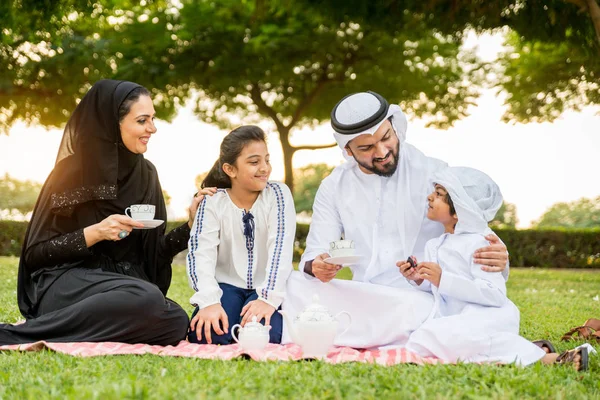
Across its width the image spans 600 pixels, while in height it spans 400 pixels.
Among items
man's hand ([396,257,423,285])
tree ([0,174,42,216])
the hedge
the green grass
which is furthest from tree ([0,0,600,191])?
tree ([0,174,42,216])

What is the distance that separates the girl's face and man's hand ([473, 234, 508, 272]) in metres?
1.51

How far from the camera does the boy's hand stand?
14.2 feet

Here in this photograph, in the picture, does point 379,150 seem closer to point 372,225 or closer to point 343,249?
point 372,225

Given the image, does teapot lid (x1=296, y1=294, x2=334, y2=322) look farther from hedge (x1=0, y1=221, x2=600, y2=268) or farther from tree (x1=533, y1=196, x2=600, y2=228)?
tree (x1=533, y1=196, x2=600, y2=228)

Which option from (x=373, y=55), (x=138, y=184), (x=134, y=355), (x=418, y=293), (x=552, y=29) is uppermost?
(x=373, y=55)

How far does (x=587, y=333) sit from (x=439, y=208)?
175cm

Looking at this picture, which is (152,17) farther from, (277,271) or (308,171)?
(308,171)

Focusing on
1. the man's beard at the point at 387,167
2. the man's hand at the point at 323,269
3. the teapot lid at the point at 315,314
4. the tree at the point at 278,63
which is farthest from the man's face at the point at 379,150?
the tree at the point at 278,63

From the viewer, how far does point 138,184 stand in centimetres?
506

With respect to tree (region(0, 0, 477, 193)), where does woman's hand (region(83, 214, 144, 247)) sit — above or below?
below

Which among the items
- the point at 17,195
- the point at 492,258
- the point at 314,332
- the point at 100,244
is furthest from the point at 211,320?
the point at 17,195

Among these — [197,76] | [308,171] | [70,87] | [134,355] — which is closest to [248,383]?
[134,355]

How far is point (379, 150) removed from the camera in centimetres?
479

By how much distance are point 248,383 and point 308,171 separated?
2080 inches
